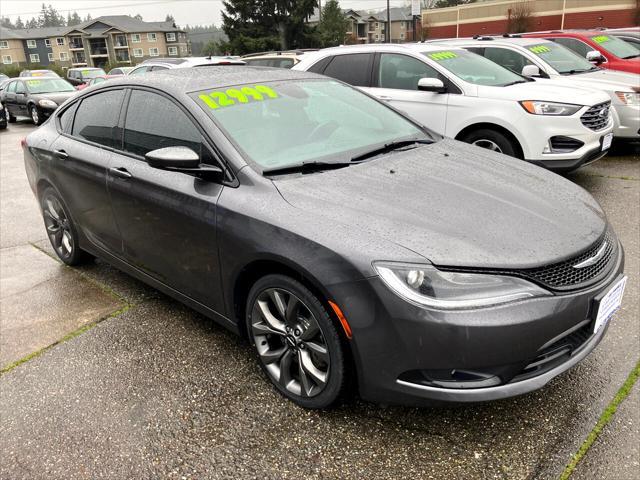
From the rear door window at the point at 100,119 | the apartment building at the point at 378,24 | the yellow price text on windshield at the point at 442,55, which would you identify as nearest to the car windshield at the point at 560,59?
the yellow price text on windshield at the point at 442,55

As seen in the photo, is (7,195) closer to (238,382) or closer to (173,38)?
(238,382)

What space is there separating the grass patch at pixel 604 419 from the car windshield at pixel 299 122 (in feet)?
5.81

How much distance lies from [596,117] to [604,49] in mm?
5079

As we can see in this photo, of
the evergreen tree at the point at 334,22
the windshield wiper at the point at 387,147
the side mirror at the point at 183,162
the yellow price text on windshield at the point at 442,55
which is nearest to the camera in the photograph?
the side mirror at the point at 183,162

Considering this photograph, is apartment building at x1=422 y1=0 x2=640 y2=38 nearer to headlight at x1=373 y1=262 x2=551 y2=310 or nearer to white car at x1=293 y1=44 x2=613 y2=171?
white car at x1=293 y1=44 x2=613 y2=171

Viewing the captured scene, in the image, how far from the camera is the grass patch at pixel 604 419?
215 cm

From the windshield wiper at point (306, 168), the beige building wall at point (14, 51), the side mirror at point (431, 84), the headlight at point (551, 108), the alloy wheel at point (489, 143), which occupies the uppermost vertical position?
the beige building wall at point (14, 51)

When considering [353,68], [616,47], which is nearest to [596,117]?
[353,68]

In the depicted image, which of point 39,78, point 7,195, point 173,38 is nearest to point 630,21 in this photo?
point 39,78

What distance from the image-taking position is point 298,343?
2463 millimetres

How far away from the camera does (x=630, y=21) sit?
3412 centimetres

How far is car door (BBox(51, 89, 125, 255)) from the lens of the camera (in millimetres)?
3486

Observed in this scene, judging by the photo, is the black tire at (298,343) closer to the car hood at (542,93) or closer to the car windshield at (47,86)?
the car hood at (542,93)

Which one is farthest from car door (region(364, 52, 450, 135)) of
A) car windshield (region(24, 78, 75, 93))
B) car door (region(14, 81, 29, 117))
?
car door (region(14, 81, 29, 117))
